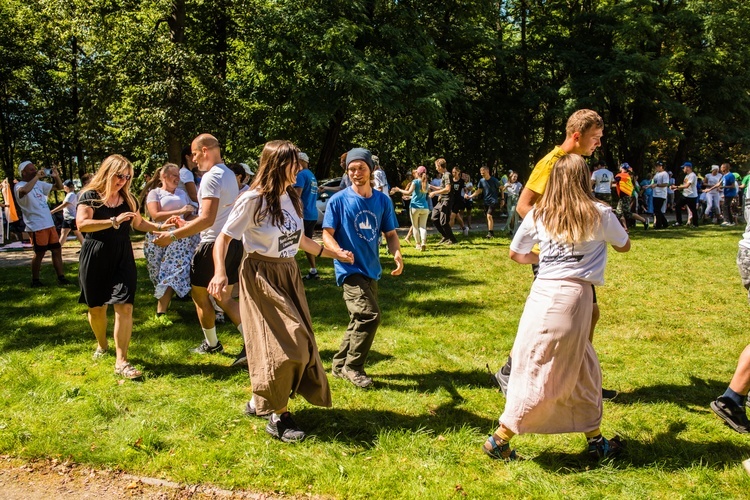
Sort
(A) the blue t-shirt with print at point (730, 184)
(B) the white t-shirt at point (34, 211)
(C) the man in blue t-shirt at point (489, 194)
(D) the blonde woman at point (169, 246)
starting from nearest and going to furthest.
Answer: (D) the blonde woman at point (169, 246) → (B) the white t-shirt at point (34, 211) → (C) the man in blue t-shirt at point (489, 194) → (A) the blue t-shirt with print at point (730, 184)

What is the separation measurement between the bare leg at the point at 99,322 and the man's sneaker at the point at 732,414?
16.7 ft

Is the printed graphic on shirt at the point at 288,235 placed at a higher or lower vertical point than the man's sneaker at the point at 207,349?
higher

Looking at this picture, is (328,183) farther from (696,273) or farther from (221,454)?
(221,454)

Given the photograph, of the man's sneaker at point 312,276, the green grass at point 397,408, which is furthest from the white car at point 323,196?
the green grass at point 397,408

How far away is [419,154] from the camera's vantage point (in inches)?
1052

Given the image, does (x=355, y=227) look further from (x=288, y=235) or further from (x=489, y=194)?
(x=489, y=194)

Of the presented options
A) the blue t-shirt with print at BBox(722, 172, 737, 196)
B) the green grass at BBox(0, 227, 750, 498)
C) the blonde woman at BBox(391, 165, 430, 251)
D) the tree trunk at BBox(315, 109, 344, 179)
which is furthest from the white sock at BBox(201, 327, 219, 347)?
the blue t-shirt with print at BBox(722, 172, 737, 196)

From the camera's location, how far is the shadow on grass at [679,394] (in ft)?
15.5

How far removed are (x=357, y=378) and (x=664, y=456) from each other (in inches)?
93.6

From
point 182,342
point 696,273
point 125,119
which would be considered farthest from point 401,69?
point 182,342

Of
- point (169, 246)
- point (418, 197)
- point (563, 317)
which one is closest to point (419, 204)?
point (418, 197)

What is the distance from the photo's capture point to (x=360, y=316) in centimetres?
497

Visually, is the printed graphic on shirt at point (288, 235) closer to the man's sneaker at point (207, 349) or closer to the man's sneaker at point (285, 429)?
the man's sneaker at point (285, 429)

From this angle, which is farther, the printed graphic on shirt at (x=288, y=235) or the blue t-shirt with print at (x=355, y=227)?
the blue t-shirt with print at (x=355, y=227)
